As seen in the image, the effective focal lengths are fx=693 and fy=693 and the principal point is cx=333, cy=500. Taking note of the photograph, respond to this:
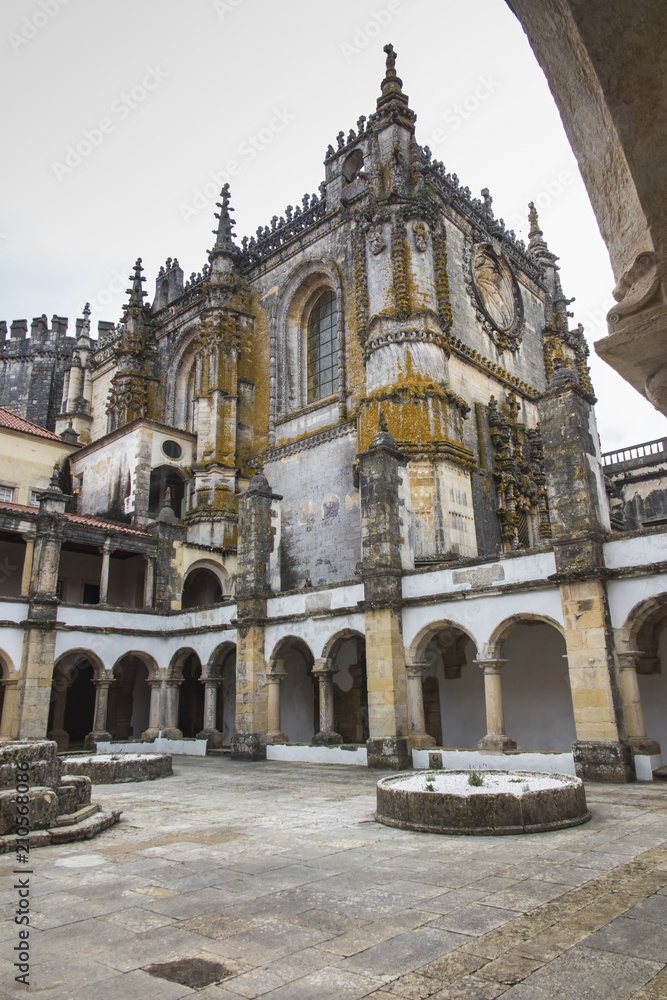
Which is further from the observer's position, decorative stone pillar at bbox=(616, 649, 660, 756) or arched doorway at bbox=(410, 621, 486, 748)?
arched doorway at bbox=(410, 621, 486, 748)

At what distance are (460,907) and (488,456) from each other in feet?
60.3

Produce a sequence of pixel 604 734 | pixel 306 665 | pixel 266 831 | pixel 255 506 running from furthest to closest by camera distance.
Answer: pixel 306 665
pixel 255 506
pixel 604 734
pixel 266 831

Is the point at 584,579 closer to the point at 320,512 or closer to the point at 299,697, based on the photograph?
the point at 320,512

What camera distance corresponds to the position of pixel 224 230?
93.5 ft

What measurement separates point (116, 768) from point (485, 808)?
8.63 metres

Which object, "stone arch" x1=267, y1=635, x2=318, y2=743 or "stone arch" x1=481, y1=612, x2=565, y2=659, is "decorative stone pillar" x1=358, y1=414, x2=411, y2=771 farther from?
"stone arch" x1=267, y1=635, x2=318, y2=743

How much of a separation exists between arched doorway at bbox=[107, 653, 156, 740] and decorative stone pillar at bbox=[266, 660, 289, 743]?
7640mm

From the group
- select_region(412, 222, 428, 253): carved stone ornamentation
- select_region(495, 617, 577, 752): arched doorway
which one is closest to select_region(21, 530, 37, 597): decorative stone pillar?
select_region(495, 617, 577, 752): arched doorway

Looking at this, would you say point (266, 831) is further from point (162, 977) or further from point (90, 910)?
Result: point (162, 977)

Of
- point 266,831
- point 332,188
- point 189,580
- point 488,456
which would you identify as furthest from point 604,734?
point 332,188

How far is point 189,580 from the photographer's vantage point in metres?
27.0

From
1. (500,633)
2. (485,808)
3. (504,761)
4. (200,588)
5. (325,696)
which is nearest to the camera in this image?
(485,808)

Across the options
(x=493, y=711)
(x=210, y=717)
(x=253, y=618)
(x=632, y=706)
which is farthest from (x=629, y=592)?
(x=210, y=717)

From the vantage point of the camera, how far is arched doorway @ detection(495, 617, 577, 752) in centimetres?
1584
